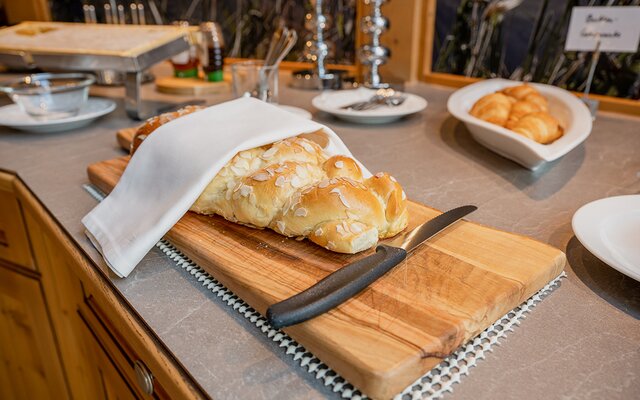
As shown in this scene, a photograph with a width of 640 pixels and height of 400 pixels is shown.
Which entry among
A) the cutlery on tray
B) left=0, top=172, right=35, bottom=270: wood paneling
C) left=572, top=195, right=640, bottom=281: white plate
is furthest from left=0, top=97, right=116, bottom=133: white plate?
left=572, top=195, right=640, bottom=281: white plate

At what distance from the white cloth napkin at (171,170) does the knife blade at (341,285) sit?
0.20 meters

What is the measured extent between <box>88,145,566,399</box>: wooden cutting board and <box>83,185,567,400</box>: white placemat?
10 mm

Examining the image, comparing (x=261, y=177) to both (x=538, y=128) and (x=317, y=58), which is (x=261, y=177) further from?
(x=317, y=58)

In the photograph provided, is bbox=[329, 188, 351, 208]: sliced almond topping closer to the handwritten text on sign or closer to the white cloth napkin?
the white cloth napkin

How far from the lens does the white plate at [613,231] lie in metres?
0.45

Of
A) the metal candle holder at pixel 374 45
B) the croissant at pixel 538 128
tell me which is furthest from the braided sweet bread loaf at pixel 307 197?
the metal candle holder at pixel 374 45

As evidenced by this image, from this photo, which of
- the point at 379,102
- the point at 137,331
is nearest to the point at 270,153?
the point at 137,331

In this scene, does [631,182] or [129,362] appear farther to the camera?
[631,182]

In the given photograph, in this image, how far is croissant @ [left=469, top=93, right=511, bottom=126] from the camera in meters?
0.89

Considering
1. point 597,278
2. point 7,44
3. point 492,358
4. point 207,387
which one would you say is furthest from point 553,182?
point 7,44

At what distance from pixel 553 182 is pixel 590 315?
0.36 m

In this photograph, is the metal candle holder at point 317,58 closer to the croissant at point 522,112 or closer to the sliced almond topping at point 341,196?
the croissant at point 522,112

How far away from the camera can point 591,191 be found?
0.71m

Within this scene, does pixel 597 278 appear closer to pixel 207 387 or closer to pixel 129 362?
pixel 207 387
